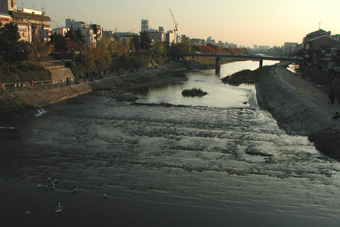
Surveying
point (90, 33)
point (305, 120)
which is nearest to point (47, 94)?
point (305, 120)

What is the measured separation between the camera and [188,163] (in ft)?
65.7

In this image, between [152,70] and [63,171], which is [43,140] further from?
[152,70]

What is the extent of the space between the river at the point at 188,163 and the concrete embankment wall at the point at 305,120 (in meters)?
1.06

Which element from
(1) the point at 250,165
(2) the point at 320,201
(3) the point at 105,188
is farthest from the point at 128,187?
(2) the point at 320,201

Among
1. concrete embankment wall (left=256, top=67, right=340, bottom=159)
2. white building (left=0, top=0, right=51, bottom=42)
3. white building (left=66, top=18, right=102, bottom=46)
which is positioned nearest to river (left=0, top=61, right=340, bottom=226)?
concrete embankment wall (left=256, top=67, right=340, bottom=159)

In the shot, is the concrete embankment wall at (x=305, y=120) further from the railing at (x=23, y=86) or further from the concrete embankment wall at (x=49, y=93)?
the railing at (x=23, y=86)

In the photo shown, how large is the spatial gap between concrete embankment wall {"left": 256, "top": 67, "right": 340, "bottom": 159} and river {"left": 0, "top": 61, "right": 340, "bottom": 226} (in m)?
1.06

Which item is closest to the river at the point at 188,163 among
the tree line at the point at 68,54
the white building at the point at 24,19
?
the tree line at the point at 68,54

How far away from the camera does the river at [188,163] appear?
599 inches

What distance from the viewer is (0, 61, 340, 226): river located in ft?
49.9

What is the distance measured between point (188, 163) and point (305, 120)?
49.9ft

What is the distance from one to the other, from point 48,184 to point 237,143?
14.4m

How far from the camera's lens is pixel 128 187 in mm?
16547

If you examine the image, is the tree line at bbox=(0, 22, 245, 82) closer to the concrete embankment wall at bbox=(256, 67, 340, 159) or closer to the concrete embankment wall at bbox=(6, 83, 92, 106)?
the concrete embankment wall at bbox=(6, 83, 92, 106)
